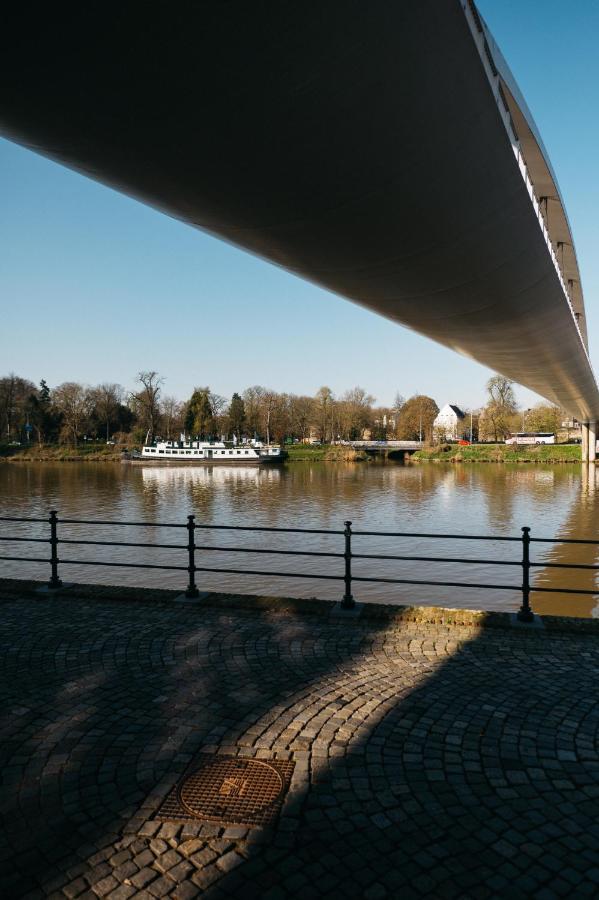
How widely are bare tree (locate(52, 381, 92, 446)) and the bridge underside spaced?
7527 cm

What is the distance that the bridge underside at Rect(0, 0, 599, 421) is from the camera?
292cm

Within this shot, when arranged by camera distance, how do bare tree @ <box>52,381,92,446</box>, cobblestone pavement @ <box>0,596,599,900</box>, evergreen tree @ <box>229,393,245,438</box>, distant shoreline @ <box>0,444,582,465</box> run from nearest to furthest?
cobblestone pavement @ <box>0,596,599,900</box>, distant shoreline @ <box>0,444,582,465</box>, bare tree @ <box>52,381,92,446</box>, evergreen tree @ <box>229,393,245,438</box>

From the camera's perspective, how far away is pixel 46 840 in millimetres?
2980

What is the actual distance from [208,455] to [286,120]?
59047 mm

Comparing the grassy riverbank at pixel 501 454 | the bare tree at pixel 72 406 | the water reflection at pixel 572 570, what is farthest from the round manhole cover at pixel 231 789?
the bare tree at pixel 72 406

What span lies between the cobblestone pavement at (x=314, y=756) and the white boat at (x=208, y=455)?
2113 inches

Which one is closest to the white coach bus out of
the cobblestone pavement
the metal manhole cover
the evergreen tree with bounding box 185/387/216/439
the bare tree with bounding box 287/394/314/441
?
the bare tree with bounding box 287/394/314/441

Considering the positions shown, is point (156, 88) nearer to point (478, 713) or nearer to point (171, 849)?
point (171, 849)

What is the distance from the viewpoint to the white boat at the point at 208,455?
60156 mm

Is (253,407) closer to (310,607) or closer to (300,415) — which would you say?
(300,415)

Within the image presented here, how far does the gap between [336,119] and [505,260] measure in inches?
199

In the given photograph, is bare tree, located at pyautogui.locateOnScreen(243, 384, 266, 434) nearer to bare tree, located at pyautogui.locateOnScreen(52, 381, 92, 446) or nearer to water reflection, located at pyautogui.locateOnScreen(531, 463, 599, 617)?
bare tree, located at pyautogui.locateOnScreen(52, 381, 92, 446)

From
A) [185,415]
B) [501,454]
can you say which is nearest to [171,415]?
[185,415]

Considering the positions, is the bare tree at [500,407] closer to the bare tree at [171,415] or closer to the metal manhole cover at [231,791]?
the bare tree at [171,415]
